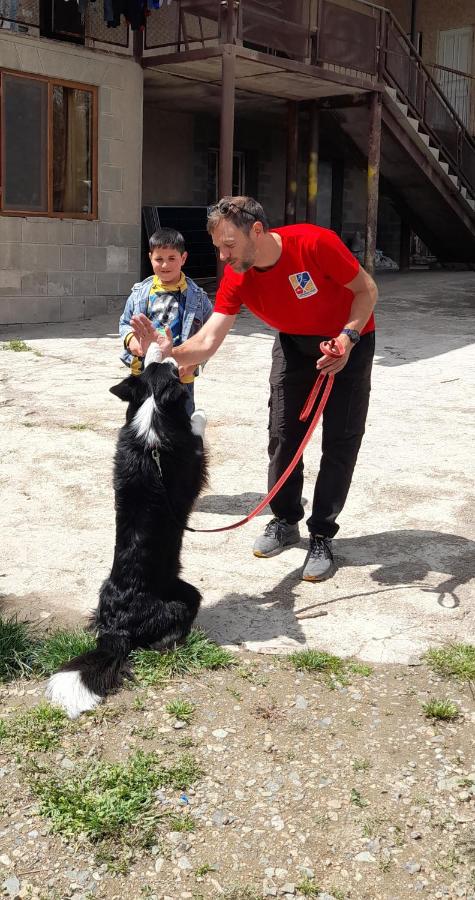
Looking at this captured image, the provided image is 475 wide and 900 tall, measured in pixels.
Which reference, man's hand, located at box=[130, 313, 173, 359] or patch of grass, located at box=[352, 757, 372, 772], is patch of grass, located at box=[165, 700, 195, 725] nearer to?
patch of grass, located at box=[352, 757, 372, 772]

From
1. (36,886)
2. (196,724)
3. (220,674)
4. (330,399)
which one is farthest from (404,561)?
(36,886)

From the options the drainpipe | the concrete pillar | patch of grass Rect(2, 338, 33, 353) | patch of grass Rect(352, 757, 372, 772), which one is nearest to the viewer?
patch of grass Rect(352, 757, 372, 772)

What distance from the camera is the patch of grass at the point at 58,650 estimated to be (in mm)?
3432

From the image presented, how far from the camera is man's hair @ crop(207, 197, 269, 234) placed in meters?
3.69

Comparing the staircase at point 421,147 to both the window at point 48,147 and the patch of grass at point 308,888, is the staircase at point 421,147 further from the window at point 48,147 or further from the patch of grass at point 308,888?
the patch of grass at point 308,888

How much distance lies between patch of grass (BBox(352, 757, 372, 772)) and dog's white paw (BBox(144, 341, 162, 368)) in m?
1.64

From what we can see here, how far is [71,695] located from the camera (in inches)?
125

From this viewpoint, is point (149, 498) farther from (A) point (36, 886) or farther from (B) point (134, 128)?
(B) point (134, 128)

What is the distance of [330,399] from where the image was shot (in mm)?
4352

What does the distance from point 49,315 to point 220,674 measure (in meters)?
9.92

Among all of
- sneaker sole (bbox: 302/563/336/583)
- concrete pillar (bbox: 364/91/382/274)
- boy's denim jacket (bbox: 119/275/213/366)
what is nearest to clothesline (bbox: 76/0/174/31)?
concrete pillar (bbox: 364/91/382/274)

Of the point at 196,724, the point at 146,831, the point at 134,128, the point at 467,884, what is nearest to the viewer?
the point at 467,884

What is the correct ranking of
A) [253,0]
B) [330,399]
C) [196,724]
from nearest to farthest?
[196,724]
[330,399]
[253,0]

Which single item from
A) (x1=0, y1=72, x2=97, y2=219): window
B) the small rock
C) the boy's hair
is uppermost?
(x1=0, y1=72, x2=97, y2=219): window
